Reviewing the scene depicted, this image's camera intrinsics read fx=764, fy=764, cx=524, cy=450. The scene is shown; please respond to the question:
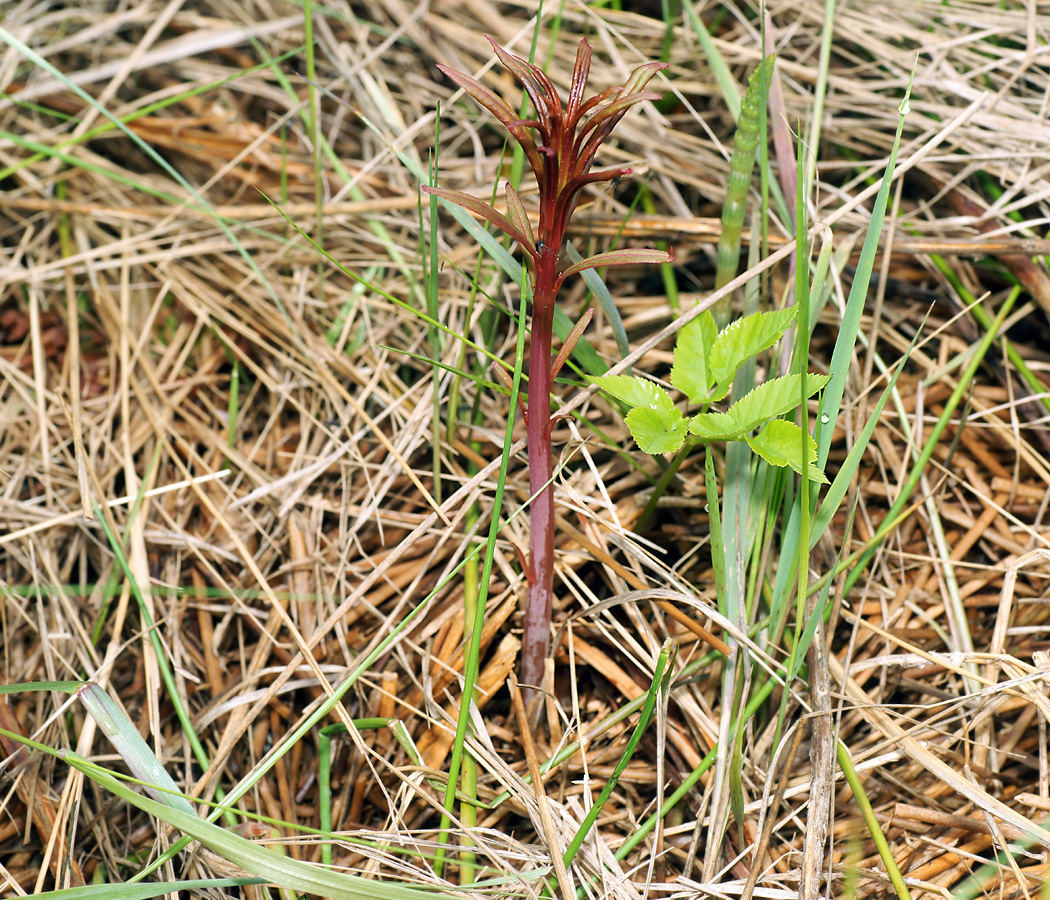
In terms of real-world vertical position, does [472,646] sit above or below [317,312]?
below

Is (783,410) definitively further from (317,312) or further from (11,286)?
(11,286)

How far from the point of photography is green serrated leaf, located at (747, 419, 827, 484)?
3.70 ft

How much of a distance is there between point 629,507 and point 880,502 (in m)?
0.53

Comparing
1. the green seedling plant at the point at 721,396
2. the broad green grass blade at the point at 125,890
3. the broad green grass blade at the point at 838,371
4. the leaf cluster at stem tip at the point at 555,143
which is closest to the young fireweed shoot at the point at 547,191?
the leaf cluster at stem tip at the point at 555,143

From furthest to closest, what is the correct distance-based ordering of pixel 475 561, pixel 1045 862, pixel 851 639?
pixel 475 561
pixel 851 639
pixel 1045 862

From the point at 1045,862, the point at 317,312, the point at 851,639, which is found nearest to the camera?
the point at 1045,862

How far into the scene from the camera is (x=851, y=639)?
139 cm

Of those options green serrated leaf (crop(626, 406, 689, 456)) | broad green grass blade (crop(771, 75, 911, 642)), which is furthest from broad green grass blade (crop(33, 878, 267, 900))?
broad green grass blade (crop(771, 75, 911, 642))

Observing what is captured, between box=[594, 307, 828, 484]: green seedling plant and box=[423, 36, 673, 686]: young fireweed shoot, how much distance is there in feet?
0.40

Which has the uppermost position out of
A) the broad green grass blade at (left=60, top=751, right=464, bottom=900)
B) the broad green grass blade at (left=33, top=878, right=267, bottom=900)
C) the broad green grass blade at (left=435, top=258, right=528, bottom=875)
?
the broad green grass blade at (left=435, top=258, right=528, bottom=875)

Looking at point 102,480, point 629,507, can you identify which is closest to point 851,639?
point 629,507

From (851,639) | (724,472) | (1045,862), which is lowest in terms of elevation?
(1045,862)

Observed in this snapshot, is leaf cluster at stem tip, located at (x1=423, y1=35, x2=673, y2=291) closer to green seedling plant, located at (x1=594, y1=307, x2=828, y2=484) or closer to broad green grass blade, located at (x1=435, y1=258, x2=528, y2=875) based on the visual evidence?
broad green grass blade, located at (x1=435, y1=258, x2=528, y2=875)

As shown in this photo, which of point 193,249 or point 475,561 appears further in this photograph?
point 193,249
